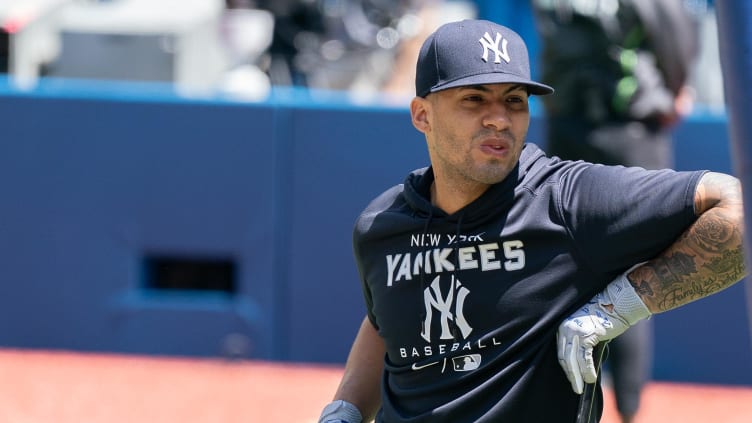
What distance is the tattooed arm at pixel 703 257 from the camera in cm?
246

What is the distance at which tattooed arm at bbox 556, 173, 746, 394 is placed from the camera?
251 cm

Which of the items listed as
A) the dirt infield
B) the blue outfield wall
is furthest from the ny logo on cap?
the blue outfield wall

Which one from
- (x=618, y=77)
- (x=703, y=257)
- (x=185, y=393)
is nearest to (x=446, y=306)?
(x=703, y=257)

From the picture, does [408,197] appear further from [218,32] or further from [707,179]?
[218,32]

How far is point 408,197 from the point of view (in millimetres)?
2988

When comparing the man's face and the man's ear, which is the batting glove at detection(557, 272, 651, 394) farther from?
the man's ear

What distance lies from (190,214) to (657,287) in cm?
516

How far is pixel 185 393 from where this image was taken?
6.79 m

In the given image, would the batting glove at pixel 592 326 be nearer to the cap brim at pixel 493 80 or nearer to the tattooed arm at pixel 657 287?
the tattooed arm at pixel 657 287

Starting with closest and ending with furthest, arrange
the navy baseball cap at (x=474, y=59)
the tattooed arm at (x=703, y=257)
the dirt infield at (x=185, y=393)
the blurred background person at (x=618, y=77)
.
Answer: the tattooed arm at (x=703, y=257) < the navy baseball cap at (x=474, y=59) < the blurred background person at (x=618, y=77) < the dirt infield at (x=185, y=393)

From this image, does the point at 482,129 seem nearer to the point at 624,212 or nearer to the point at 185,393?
the point at 624,212

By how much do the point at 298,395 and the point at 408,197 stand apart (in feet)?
13.0

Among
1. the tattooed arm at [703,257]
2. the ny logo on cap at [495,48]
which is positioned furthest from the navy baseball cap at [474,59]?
the tattooed arm at [703,257]

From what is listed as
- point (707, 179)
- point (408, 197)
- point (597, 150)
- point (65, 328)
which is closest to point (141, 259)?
point (65, 328)
